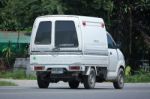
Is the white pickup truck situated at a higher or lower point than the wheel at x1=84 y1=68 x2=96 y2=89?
higher

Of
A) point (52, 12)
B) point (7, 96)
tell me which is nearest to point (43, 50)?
point (7, 96)

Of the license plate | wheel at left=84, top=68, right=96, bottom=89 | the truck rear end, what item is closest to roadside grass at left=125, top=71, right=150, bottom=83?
wheel at left=84, top=68, right=96, bottom=89

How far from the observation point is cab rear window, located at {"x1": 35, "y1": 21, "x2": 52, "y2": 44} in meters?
24.6

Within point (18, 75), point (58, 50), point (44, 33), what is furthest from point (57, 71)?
point (18, 75)

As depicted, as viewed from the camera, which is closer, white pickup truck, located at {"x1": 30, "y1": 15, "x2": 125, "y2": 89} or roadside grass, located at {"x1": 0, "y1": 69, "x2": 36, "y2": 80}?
white pickup truck, located at {"x1": 30, "y1": 15, "x2": 125, "y2": 89}

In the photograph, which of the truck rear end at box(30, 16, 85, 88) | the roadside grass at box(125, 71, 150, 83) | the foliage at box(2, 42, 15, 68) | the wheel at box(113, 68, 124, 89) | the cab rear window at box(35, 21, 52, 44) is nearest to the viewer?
the truck rear end at box(30, 16, 85, 88)

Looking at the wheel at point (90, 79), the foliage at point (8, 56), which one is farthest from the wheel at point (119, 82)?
the foliage at point (8, 56)

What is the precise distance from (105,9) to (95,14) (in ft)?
2.28

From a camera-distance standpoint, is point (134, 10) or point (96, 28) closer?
point (96, 28)

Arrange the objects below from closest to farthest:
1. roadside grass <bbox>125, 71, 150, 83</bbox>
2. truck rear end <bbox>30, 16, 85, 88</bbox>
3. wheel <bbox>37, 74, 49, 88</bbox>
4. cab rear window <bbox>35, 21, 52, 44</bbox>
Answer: truck rear end <bbox>30, 16, 85, 88</bbox>, cab rear window <bbox>35, 21, 52, 44</bbox>, wheel <bbox>37, 74, 49, 88</bbox>, roadside grass <bbox>125, 71, 150, 83</bbox>

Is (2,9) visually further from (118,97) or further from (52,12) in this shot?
(118,97)

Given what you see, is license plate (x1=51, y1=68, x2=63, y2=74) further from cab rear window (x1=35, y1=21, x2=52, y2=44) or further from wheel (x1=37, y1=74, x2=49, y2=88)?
cab rear window (x1=35, y1=21, x2=52, y2=44)

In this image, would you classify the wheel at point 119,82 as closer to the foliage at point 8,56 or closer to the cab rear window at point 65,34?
the cab rear window at point 65,34

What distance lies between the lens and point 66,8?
125ft
